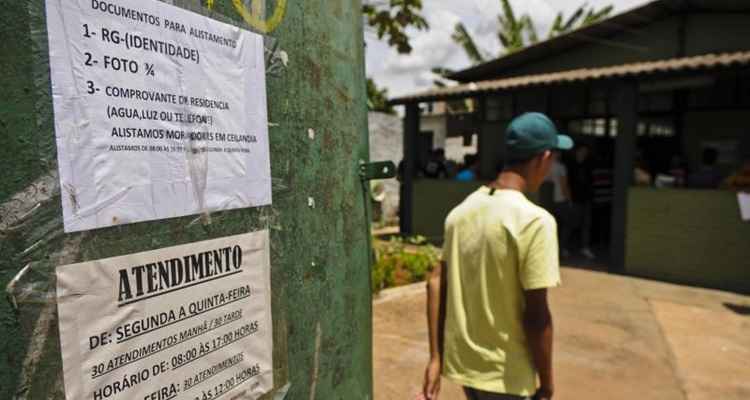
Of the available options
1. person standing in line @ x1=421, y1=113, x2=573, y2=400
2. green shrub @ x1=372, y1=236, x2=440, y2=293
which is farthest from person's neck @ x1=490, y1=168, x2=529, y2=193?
green shrub @ x1=372, y1=236, x2=440, y2=293

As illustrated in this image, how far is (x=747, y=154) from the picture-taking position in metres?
8.53

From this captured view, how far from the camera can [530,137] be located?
1897mm

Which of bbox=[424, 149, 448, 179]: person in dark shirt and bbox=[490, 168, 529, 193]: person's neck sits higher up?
bbox=[490, 168, 529, 193]: person's neck

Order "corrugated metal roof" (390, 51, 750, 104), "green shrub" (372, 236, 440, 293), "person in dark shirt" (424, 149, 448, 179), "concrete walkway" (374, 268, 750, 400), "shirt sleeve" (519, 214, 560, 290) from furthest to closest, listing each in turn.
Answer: "person in dark shirt" (424, 149, 448, 179) → "corrugated metal roof" (390, 51, 750, 104) → "green shrub" (372, 236, 440, 293) → "concrete walkway" (374, 268, 750, 400) → "shirt sleeve" (519, 214, 560, 290)

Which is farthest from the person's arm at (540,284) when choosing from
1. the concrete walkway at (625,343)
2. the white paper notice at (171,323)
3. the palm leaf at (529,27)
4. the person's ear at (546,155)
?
the palm leaf at (529,27)

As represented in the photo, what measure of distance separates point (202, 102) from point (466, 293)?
1234 millimetres

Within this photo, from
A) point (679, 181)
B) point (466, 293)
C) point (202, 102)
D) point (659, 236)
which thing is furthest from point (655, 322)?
point (202, 102)

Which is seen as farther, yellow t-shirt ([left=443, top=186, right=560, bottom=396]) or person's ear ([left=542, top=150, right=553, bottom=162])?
person's ear ([left=542, top=150, right=553, bottom=162])

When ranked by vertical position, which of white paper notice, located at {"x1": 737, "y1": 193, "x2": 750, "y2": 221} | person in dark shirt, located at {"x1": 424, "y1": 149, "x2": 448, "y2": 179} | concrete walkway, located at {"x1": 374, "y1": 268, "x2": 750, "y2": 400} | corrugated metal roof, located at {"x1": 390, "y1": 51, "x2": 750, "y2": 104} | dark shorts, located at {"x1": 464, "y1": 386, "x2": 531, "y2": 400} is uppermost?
corrugated metal roof, located at {"x1": 390, "y1": 51, "x2": 750, "y2": 104}

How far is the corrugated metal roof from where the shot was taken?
641 centimetres

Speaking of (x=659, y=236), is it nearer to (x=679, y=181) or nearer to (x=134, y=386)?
(x=679, y=181)

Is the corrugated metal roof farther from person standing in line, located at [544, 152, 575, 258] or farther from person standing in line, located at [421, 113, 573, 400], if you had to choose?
person standing in line, located at [421, 113, 573, 400]

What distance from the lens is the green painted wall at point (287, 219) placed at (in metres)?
0.84

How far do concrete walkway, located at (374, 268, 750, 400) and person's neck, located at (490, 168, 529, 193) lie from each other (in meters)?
2.22
